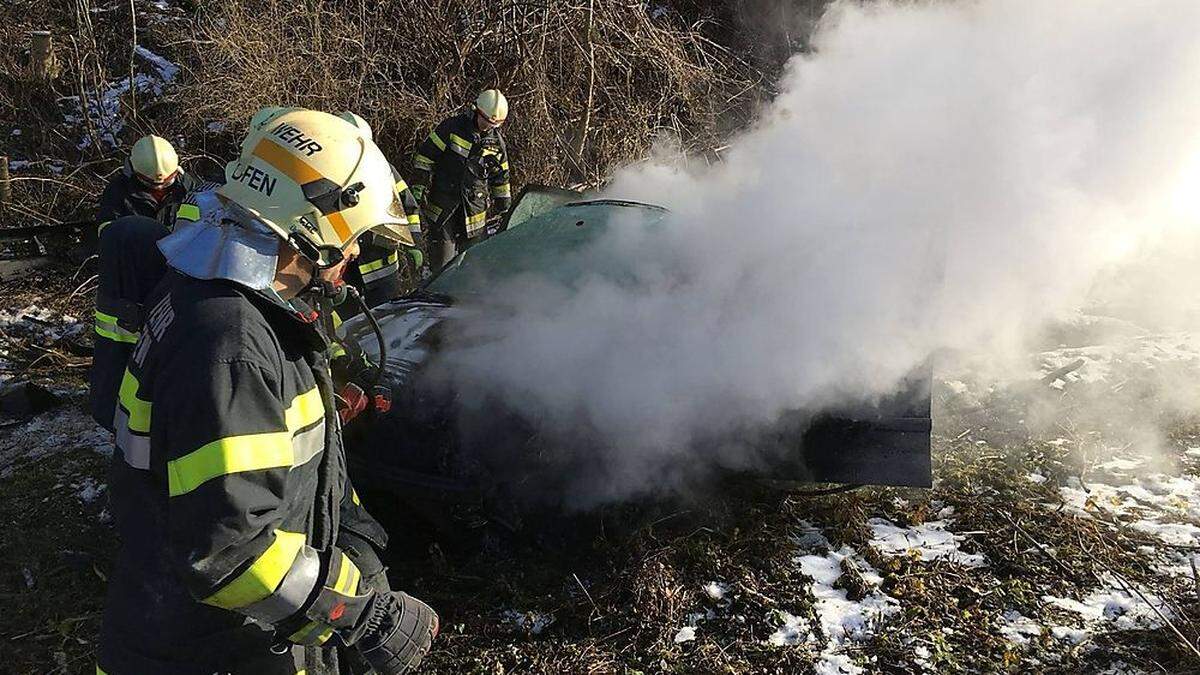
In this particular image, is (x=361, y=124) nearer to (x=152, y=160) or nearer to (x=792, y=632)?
(x=152, y=160)

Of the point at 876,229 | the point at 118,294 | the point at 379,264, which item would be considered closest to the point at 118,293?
the point at 118,294

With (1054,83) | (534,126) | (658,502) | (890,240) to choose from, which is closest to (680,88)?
(534,126)

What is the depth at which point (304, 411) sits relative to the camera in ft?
6.00

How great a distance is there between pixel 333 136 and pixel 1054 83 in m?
4.00

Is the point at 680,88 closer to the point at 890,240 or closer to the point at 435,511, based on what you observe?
the point at 890,240

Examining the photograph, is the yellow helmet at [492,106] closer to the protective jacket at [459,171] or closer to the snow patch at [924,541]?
the protective jacket at [459,171]

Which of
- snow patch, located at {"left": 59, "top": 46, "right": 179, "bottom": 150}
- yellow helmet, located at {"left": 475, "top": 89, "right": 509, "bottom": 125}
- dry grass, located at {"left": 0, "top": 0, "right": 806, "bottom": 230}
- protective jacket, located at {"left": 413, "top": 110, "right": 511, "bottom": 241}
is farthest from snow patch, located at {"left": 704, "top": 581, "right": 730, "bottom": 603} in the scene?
snow patch, located at {"left": 59, "top": 46, "right": 179, "bottom": 150}

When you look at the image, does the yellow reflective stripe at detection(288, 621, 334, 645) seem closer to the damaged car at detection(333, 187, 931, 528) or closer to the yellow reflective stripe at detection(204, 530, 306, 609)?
the yellow reflective stripe at detection(204, 530, 306, 609)

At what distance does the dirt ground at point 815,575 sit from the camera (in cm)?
306

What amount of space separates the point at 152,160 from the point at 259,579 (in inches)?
164

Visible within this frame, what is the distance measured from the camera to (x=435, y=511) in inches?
133

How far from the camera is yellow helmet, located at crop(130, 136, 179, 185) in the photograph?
16.0 ft

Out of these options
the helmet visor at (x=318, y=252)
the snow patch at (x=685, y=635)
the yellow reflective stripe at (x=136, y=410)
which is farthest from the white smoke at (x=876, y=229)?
the yellow reflective stripe at (x=136, y=410)

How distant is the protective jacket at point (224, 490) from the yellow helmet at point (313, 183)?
227 millimetres
